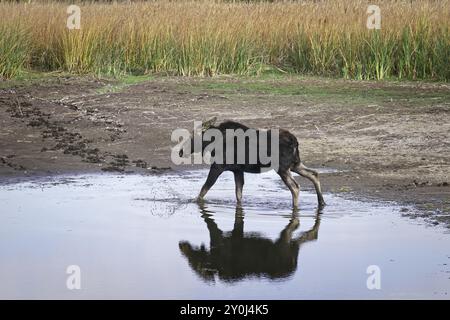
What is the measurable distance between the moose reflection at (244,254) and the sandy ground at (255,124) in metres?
1.81

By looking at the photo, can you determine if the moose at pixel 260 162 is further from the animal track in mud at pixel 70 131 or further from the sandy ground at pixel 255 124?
the animal track in mud at pixel 70 131

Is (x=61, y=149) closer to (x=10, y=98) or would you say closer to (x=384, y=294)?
(x=10, y=98)

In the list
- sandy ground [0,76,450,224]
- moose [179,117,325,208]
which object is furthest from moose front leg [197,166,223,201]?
sandy ground [0,76,450,224]

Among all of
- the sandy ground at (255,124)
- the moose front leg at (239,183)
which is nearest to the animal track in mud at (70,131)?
the sandy ground at (255,124)

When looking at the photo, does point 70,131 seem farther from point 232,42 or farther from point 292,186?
point 232,42

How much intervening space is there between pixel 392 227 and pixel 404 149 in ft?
14.9

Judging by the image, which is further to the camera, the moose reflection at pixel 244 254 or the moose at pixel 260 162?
the moose at pixel 260 162

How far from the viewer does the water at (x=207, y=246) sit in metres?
7.84

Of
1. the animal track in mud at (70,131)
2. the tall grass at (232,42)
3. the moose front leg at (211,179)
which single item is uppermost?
the tall grass at (232,42)

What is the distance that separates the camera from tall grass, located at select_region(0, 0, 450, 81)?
2038 cm

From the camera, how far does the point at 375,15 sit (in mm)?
21250

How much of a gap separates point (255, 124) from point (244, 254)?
7.64 metres

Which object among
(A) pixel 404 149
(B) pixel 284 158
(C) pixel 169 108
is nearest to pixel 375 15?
(C) pixel 169 108

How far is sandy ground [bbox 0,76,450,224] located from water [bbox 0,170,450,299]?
951mm
